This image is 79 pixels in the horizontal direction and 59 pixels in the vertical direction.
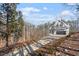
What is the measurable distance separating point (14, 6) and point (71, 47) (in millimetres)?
491

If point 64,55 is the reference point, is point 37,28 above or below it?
above

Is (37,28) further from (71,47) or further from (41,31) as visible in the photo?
(71,47)

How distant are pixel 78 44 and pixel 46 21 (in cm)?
27

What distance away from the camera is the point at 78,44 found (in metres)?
1.47

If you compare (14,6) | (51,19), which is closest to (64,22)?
(51,19)

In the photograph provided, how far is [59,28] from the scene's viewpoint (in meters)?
1.49

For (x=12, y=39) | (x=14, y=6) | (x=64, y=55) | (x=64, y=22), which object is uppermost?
(x=14, y=6)

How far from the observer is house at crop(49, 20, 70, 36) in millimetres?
1476

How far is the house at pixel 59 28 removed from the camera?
1.48 metres

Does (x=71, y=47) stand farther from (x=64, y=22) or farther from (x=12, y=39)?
(x=12, y=39)

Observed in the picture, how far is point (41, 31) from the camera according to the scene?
1.48 m

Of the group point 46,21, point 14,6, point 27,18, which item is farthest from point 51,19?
point 14,6

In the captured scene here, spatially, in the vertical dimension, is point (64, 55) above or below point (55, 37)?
below

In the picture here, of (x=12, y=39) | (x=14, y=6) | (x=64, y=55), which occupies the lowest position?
(x=64, y=55)
